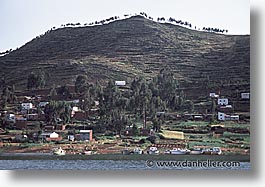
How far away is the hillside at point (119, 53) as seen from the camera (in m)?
2.50

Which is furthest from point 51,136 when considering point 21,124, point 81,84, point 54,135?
point 81,84

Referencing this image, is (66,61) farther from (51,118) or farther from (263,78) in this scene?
(263,78)

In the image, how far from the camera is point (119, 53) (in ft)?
8.33

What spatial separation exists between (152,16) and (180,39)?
136 mm

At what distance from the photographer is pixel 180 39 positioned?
2.53m

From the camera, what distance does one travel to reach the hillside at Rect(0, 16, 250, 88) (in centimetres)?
250

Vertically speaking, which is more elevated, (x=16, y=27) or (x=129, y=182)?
(x=16, y=27)

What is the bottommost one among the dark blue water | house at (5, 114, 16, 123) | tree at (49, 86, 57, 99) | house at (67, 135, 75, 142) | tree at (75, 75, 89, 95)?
the dark blue water

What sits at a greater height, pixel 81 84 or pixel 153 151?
pixel 81 84

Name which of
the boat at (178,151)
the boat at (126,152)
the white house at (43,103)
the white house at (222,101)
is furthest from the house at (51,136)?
the white house at (222,101)

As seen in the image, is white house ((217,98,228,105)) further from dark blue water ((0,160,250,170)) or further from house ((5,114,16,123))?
house ((5,114,16,123))

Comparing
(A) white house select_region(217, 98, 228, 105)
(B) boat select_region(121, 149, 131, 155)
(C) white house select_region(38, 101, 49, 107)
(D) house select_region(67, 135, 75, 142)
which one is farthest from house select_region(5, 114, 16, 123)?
(A) white house select_region(217, 98, 228, 105)

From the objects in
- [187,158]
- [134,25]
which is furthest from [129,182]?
[134,25]
